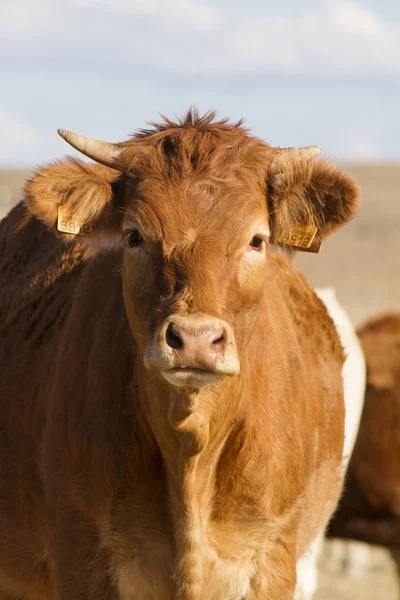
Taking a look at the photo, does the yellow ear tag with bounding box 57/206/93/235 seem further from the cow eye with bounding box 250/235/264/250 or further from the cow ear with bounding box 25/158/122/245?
the cow eye with bounding box 250/235/264/250

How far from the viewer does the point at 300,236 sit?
4.84 m

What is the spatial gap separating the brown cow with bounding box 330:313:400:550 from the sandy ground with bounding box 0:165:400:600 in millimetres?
214

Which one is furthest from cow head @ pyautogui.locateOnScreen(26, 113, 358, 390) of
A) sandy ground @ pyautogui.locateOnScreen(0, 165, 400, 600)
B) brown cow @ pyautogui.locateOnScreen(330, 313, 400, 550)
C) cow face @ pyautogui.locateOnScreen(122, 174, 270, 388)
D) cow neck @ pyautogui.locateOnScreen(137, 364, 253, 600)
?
brown cow @ pyautogui.locateOnScreen(330, 313, 400, 550)

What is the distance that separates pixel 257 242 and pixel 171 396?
69 centimetres

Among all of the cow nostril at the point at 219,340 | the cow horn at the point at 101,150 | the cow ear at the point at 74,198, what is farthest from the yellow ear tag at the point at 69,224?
the cow nostril at the point at 219,340

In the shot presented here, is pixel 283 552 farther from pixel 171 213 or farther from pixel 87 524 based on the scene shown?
pixel 171 213

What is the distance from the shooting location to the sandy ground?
28.8ft

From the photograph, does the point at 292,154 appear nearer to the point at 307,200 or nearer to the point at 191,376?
the point at 307,200

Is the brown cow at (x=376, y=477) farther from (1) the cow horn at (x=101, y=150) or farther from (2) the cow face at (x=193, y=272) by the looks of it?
(1) the cow horn at (x=101, y=150)

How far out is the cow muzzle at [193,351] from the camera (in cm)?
375

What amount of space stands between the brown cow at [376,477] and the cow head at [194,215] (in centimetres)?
383

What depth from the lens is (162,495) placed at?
15.1 feet

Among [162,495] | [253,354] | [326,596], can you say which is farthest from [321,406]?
[326,596]

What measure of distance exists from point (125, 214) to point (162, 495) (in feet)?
3.79
